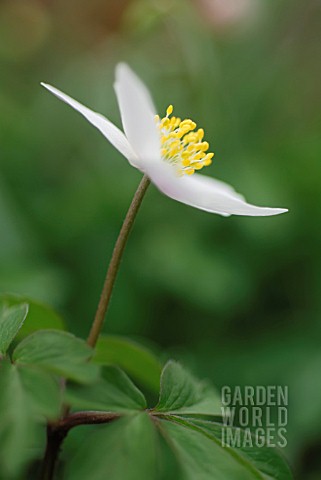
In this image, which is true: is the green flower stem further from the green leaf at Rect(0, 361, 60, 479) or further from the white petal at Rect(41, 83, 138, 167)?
the green leaf at Rect(0, 361, 60, 479)

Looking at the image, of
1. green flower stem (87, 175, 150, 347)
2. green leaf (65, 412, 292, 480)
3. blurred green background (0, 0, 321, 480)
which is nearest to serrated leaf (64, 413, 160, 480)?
green leaf (65, 412, 292, 480)

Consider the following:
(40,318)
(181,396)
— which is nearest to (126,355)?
(40,318)

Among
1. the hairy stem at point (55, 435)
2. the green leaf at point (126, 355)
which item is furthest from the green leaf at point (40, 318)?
the hairy stem at point (55, 435)

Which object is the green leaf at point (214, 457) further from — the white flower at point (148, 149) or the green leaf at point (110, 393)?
the white flower at point (148, 149)

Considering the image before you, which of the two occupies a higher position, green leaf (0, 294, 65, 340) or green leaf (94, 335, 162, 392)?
green leaf (0, 294, 65, 340)

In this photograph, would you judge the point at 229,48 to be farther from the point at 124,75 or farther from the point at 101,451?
the point at 101,451

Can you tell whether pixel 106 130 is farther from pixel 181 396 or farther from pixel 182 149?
pixel 181 396

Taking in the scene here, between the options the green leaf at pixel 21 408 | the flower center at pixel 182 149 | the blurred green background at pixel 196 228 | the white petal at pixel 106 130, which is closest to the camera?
→ the green leaf at pixel 21 408
